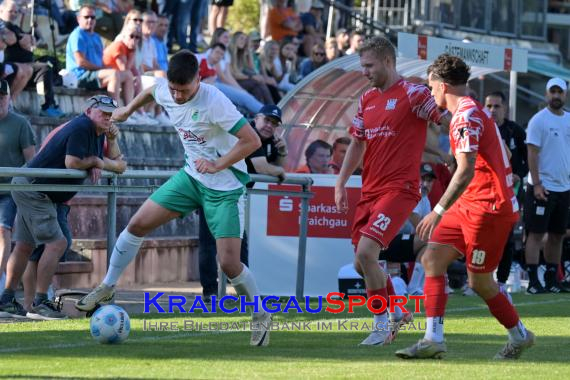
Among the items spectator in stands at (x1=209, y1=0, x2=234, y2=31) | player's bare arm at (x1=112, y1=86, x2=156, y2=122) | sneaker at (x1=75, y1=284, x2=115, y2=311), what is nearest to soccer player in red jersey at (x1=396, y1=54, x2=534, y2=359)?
player's bare arm at (x1=112, y1=86, x2=156, y2=122)

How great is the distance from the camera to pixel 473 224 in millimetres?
8961

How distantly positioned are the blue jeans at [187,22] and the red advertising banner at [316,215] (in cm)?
727

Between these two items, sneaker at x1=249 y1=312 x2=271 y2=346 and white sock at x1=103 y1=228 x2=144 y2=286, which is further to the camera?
white sock at x1=103 y1=228 x2=144 y2=286

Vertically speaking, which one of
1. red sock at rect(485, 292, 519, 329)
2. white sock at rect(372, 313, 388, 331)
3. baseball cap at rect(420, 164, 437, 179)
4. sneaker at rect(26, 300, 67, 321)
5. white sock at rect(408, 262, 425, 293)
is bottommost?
white sock at rect(408, 262, 425, 293)

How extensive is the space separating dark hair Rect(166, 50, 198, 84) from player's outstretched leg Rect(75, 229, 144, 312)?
4.26 feet

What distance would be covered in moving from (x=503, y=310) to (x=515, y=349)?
0.93 feet

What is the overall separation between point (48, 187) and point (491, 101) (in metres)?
6.29

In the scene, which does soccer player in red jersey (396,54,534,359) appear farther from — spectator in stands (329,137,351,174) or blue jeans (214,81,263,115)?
blue jeans (214,81,263,115)

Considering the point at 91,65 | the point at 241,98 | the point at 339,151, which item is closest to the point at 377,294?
the point at 339,151

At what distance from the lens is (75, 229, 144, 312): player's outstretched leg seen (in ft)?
32.7

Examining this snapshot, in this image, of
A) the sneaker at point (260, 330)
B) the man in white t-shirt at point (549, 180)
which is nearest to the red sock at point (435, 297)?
the sneaker at point (260, 330)

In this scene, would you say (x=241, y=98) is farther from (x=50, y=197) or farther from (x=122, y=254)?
(x=122, y=254)

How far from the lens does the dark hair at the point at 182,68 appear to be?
948cm

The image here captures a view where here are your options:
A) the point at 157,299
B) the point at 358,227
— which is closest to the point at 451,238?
the point at 358,227
